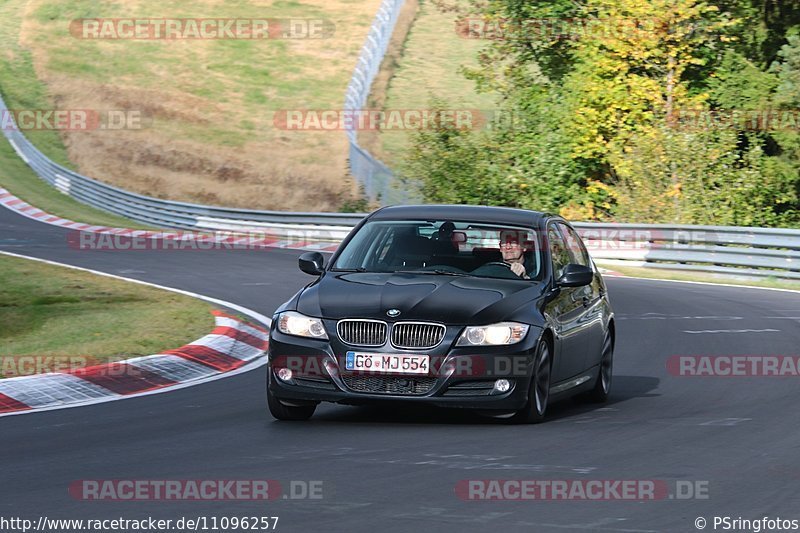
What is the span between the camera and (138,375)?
40.9 ft

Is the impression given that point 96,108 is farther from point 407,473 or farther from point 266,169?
point 407,473

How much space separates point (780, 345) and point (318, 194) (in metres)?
33.2

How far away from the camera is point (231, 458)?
847 centimetres

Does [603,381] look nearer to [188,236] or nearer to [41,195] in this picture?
[188,236]

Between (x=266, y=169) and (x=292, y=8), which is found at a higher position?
(x=292, y=8)

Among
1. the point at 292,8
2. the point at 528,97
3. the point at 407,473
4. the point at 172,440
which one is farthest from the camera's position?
the point at 292,8

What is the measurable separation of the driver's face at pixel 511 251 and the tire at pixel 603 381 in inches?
54.0

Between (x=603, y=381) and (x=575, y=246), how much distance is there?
45.1 inches

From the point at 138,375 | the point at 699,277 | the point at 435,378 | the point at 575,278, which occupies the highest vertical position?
the point at 575,278

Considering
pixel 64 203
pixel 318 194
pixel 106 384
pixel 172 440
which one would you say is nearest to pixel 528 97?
pixel 318 194

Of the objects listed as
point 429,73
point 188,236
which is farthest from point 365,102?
point 188,236

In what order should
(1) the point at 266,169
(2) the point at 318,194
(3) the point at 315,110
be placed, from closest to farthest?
(2) the point at 318,194, (1) the point at 266,169, (3) the point at 315,110

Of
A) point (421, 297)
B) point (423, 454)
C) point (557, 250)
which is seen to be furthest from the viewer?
point (557, 250)

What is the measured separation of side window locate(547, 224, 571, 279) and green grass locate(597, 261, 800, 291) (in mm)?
13260
